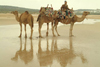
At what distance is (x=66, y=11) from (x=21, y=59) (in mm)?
5504

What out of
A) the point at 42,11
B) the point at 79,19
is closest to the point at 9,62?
the point at 42,11

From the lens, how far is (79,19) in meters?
9.10

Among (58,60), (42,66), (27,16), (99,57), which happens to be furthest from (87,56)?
(27,16)

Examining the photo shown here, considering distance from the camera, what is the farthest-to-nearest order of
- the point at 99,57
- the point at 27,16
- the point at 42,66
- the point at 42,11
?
the point at 42,11 < the point at 27,16 < the point at 99,57 < the point at 42,66

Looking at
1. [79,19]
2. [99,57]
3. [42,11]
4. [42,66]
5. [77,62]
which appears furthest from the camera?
[79,19]

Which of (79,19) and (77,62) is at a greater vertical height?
(79,19)

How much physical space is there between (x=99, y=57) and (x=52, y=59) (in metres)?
1.68

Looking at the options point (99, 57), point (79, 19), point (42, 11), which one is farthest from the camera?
point (79, 19)

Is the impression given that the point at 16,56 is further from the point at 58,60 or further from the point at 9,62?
the point at 58,60

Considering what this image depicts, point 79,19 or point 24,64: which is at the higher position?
point 79,19

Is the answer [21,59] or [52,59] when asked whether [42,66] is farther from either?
[21,59]

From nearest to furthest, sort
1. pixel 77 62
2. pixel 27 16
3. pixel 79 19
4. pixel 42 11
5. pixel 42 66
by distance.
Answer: pixel 42 66
pixel 77 62
pixel 27 16
pixel 42 11
pixel 79 19

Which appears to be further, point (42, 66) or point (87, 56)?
point (87, 56)

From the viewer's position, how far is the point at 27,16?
7.79 meters
